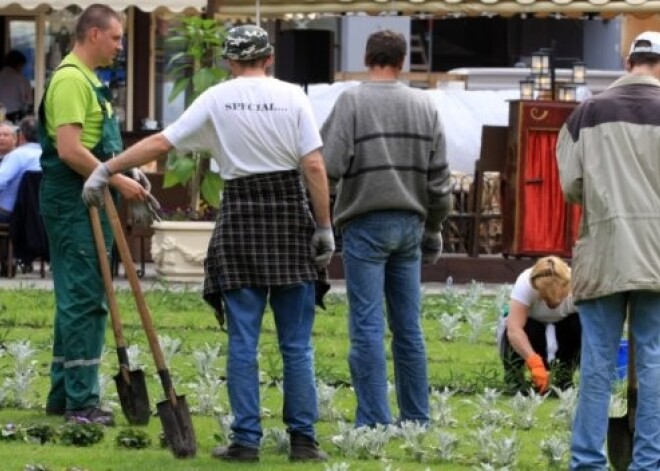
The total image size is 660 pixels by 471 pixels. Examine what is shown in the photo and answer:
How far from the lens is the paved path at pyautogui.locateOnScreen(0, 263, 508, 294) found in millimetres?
18578

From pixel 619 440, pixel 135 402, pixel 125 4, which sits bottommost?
pixel 135 402

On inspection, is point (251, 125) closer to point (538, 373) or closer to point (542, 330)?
point (538, 373)

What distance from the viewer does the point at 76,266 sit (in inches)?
412

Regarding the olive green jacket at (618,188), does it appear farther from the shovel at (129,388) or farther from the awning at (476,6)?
the awning at (476,6)

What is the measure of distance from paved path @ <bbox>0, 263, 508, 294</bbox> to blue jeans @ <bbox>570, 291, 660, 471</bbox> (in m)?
9.26

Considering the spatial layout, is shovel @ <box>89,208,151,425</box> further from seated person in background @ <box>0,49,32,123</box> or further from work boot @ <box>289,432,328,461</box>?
seated person in background @ <box>0,49,32,123</box>

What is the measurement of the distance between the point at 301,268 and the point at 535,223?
1077 centimetres

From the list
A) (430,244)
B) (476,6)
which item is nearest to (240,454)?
(430,244)

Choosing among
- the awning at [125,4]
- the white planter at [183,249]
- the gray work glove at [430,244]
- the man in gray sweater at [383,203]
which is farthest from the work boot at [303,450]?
the awning at [125,4]

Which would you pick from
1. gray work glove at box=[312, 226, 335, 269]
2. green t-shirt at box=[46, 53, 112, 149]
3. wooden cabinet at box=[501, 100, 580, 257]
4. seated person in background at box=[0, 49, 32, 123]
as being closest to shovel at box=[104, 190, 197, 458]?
green t-shirt at box=[46, 53, 112, 149]

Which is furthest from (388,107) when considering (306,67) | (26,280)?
(306,67)

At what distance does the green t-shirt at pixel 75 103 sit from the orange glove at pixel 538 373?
274 centimetres

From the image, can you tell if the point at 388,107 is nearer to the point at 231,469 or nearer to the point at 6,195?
the point at 231,469

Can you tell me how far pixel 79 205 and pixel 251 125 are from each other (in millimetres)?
1232
